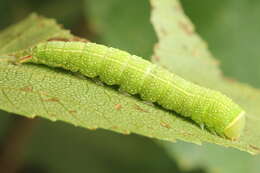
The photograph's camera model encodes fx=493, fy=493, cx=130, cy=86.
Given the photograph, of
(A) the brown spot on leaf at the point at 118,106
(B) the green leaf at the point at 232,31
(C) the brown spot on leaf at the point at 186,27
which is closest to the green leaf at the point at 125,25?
(B) the green leaf at the point at 232,31

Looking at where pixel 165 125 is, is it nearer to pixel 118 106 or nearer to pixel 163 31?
pixel 118 106

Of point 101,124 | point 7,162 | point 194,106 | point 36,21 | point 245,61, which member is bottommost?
point 7,162

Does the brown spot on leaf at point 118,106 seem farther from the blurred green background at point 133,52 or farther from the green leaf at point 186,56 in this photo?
the blurred green background at point 133,52

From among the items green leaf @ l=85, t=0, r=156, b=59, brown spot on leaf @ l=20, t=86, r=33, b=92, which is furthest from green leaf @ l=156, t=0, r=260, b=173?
brown spot on leaf @ l=20, t=86, r=33, b=92

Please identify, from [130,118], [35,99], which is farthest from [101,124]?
[35,99]

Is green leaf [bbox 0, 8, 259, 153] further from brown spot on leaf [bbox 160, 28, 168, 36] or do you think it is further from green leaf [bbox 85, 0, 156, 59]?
green leaf [bbox 85, 0, 156, 59]

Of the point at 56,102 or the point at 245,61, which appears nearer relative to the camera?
the point at 56,102

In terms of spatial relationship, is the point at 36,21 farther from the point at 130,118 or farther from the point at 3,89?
the point at 130,118
